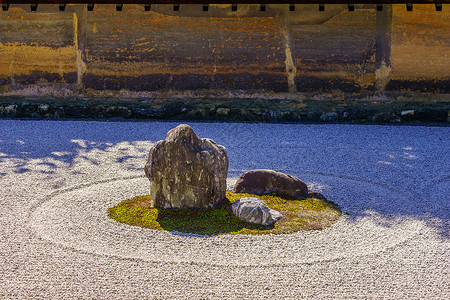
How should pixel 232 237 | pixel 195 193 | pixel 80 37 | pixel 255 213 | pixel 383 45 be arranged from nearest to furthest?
1. pixel 232 237
2. pixel 255 213
3. pixel 195 193
4. pixel 383 45
5. pixel 80 37

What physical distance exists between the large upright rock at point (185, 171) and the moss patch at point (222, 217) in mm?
89

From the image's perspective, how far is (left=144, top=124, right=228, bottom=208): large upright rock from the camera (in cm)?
456

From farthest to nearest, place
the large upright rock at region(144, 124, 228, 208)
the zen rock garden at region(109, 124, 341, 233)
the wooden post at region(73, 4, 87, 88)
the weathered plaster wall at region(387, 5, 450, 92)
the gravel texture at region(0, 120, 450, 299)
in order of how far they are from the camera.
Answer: the wooden post at region(73, 4, 87, 88)
the weathered plaster wall at region(387, 5, 450, 92)
the large upright rock at region(144, 124, 228, 208)
the zen rock garden at region(109, 124, 341, 233)
the gravel texture at region(0, 120, 450, 299)

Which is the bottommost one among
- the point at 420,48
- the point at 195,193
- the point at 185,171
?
the point at 195,193

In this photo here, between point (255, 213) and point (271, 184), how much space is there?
0.85 metres

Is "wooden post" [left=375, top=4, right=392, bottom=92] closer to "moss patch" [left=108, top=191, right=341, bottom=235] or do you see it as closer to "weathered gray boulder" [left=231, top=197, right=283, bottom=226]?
"moss patch" [left=108, top=191, right=341, bottom=235]

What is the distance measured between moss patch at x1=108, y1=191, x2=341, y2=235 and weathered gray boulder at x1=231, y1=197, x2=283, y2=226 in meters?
0.04

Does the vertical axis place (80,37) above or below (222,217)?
above

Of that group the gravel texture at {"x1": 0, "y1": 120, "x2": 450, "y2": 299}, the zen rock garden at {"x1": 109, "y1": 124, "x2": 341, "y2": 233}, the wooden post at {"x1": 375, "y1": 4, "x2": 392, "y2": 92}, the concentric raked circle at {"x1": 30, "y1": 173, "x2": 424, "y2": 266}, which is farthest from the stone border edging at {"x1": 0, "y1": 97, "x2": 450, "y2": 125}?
the zen rock garden at {"x1": 109, "y1": 124, "x2": 341, "y2": 233}

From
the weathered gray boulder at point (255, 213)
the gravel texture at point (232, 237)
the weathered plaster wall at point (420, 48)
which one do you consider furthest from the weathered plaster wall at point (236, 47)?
the weathered gray boulder at point (255, 213)

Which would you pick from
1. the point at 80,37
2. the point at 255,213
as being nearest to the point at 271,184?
the point at 255,213

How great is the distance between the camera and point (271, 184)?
203 inches

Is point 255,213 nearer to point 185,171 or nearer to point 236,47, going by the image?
point 185,171

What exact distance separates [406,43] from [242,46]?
278 cm
